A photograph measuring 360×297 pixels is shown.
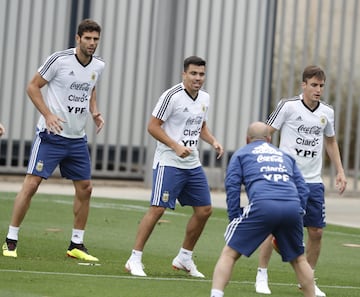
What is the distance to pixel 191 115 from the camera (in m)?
12.3

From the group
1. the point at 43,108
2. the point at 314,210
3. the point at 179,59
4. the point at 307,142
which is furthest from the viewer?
the point at 179,59

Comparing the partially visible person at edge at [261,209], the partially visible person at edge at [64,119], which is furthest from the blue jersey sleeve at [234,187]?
the partially visible person at edge at [64,119]

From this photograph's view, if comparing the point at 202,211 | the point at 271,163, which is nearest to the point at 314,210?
the point at 202,211

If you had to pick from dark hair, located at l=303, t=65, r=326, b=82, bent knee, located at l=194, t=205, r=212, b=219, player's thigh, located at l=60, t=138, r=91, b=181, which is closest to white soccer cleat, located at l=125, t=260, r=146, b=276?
bent knee, located at l=194, t=205, r=212, b=219

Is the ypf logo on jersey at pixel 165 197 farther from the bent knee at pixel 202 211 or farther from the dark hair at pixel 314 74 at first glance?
the dark hair at pixel 314 74

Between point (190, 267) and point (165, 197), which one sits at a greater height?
point (165, 197)

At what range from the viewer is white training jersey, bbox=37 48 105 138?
1280cm

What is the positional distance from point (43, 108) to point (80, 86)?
0.51m

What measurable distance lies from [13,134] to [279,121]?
38.4 ft

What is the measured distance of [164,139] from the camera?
39.5 feet

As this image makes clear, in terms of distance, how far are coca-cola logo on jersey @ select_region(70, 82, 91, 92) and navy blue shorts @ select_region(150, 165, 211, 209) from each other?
46.2 inches

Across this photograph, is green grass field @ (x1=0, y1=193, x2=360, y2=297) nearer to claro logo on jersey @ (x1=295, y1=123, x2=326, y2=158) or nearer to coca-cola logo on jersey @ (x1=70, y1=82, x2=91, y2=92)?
claro logo on jersey @ (x1=295, y1=123, x2=326, y2=158)

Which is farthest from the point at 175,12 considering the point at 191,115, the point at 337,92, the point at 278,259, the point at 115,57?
the point at 191,115

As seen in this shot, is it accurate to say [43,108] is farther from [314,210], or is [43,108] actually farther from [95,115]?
[314,210]
